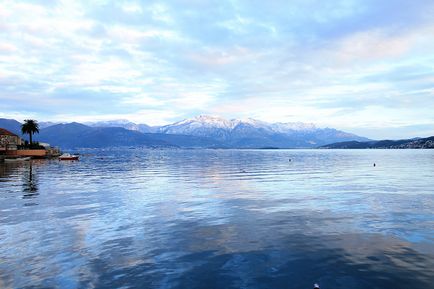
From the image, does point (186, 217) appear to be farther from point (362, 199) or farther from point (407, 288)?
point (362, 199)

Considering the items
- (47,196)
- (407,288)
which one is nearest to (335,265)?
(407,288)

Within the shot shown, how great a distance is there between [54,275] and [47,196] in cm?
3269

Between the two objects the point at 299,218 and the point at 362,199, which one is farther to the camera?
the point at 362,199

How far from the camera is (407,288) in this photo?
15.9 meters

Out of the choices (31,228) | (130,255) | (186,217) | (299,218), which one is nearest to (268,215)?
(299,218)

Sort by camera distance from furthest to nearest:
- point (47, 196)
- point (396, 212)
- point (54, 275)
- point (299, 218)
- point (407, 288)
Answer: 1. point (47, 196)
2. point (396, 212)
3. point (299, 218)
4. point (54, 275)
5. point (407, 288)

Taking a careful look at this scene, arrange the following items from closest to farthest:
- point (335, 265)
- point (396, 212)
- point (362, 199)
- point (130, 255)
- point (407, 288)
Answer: point (407, 288) → point (335, 265) → point (130, 255) → point (396, 212) → point (362, 199)

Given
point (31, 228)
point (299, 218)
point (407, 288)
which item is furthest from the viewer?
point (299, 218)

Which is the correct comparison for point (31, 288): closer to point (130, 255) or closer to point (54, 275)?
point (54, 275)

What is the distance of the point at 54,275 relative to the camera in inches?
692

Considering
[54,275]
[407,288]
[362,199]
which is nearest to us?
[407,288]

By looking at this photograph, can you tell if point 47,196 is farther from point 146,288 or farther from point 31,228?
point 146,288

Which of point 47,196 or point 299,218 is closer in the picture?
point 299,218

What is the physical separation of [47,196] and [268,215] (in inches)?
1279
